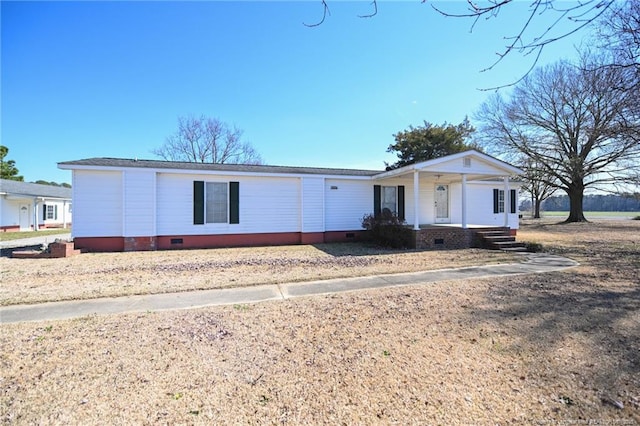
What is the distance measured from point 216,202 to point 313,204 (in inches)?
151

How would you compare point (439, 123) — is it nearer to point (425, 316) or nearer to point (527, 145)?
point (527, 145)

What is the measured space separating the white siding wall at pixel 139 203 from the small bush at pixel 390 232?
8259mm

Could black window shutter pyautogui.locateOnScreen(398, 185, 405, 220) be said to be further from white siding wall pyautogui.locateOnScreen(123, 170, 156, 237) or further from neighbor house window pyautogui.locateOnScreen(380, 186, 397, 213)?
white siding wall pyautogui.locateOnScreen(123, 170, 156, 237)

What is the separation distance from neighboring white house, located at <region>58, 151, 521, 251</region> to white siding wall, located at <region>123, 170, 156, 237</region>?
0.03m

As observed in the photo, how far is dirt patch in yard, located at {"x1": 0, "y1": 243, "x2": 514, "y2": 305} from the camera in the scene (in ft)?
17.8

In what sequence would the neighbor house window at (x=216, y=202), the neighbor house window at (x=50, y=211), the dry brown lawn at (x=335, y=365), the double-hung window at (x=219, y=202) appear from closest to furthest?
the dry brown lawn at (x=335, y=365)
the double-hung window at (x=219, y=202)
the neighbor house window at (x=216, y=202)
the neighbor house window at (x=50, y=211)

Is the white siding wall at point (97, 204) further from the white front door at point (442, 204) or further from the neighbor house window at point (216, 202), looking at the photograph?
the white front door at point (442, 204)

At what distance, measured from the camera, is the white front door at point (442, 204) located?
A: 14.8 metres

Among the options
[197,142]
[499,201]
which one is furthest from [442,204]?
[197,142]

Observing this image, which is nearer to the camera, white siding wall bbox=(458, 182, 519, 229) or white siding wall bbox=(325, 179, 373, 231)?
white siding wall bbox=(325, 179, 373, 231)

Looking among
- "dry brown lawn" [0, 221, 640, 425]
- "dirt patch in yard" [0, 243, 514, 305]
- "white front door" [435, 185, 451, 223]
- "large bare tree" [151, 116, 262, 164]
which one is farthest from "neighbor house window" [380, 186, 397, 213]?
"large bare tree" [151, 116, 262, 164]

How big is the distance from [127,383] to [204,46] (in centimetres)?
1270

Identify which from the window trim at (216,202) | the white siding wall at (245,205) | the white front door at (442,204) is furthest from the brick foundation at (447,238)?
the window trim at (216,202)

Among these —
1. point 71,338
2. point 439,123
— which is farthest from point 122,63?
point 439,123
